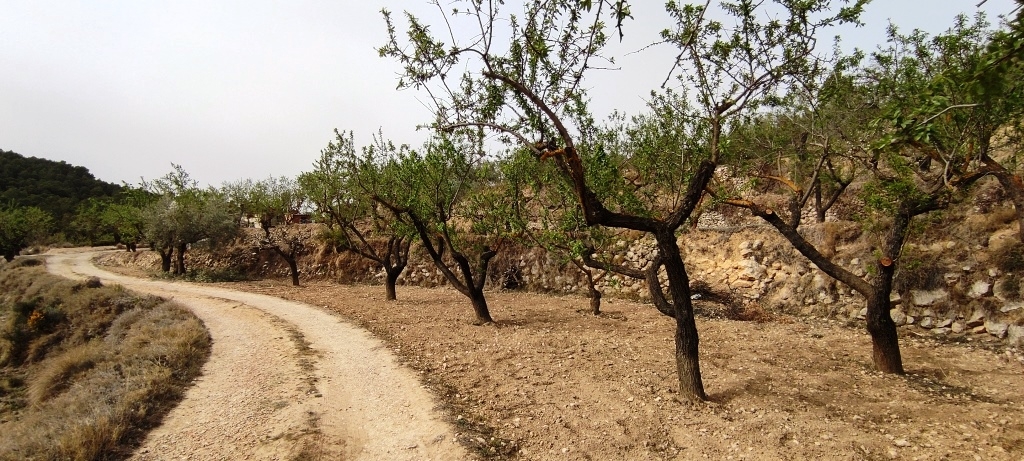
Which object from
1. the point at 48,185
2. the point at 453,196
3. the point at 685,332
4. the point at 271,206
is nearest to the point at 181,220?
the point at 271,206

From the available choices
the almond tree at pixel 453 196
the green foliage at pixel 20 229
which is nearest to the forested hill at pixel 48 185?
the green foliage at pixel 20 229

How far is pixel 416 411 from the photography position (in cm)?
786

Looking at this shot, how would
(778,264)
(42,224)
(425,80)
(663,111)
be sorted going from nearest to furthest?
1. (425,80)
2. (663,111)
3. (778,264)
4. (42,224)

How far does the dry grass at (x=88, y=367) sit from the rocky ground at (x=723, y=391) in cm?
459

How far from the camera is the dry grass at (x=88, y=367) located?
708 cm

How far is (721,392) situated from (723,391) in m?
0.07

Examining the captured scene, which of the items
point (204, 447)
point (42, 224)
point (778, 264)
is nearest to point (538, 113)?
point (204, 447)

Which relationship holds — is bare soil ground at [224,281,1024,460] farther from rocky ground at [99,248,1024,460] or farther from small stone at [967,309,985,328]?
small stone at [967,309,985,328]

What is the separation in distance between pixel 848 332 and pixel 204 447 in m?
14.6

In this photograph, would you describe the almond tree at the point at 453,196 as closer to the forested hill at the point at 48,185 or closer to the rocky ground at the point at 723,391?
the rocky ground at the point at 723,391

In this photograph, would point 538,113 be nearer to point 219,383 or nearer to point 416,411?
point 416,411

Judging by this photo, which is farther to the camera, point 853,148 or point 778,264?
point 778,264

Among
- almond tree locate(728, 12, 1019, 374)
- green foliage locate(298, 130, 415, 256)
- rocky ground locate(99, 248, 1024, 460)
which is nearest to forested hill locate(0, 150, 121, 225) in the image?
green foliage locate(298, 130, 415, 256)

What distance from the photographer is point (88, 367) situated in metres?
13.5
